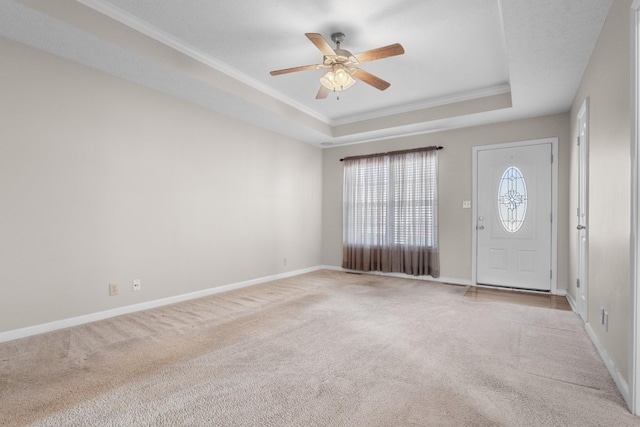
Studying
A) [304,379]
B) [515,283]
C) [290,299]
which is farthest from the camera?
[515,283]

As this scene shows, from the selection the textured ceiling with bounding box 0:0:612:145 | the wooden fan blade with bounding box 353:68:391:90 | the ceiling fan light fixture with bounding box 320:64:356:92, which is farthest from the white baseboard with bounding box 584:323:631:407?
the ceiling fan light fixture with bounding box 320:64:356:92

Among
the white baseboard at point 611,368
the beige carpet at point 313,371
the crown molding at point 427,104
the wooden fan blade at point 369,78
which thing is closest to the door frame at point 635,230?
the white baseboard at point 611,368

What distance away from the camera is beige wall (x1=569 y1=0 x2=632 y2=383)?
200 centimetres

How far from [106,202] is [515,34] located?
4.24 metres

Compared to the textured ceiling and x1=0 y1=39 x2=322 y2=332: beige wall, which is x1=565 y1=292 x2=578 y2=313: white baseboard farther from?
x1=0 y1=39 x2=322 y2=332: beige wall

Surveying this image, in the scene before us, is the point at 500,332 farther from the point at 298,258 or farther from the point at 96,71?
the point at 96,71

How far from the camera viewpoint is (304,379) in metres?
2.18

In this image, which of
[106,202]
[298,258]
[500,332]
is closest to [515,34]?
[500,332]

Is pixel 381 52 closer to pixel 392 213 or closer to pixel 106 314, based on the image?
pixel 392 213

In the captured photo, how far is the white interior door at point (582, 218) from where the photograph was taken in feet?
10.6

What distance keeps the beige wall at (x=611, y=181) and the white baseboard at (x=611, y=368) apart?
0.04 m

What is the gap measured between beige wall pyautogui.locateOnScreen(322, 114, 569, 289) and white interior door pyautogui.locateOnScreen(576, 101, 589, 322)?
3.14 ft

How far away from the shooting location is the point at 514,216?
494 cm

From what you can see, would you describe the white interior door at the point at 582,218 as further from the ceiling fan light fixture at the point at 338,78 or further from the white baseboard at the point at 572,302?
the ceiling fan light fixture at the point at 338,78
